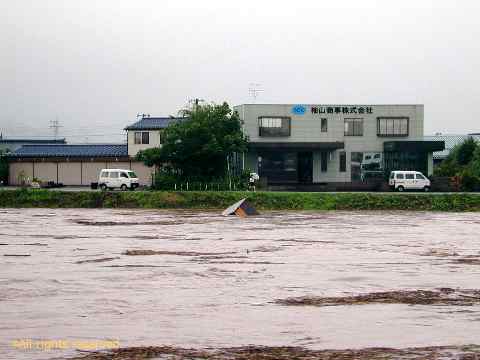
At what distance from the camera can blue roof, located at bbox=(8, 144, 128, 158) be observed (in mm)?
57656

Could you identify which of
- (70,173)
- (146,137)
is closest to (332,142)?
(146,137)

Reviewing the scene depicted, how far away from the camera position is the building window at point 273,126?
54.0 metres

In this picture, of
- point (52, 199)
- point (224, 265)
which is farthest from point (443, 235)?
point (52, 199)

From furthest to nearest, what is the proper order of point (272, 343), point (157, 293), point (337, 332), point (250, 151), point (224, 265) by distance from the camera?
point (250, 151), point (224, 265), point (157, 293), point (337, 332), point (272, 343)

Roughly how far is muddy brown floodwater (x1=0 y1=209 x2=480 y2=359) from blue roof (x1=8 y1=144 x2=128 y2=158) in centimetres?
3312

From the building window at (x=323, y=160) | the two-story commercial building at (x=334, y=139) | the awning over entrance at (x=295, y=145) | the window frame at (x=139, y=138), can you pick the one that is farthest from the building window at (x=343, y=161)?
the window frame at (x=139, y=138)

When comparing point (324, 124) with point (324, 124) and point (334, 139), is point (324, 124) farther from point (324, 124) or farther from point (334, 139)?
point (334, 139)

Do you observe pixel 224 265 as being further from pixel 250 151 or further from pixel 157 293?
pixel 250 151

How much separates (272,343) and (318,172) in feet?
153

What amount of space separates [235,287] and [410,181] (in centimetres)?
3836

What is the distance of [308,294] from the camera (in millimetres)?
12141

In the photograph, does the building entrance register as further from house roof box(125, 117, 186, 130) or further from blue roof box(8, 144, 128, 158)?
blue roof box(8, 144, 128, 158)

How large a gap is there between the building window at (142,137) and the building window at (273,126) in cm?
913

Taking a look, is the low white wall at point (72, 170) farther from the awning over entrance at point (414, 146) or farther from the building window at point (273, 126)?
the awning over entrance at point (414, 146)
